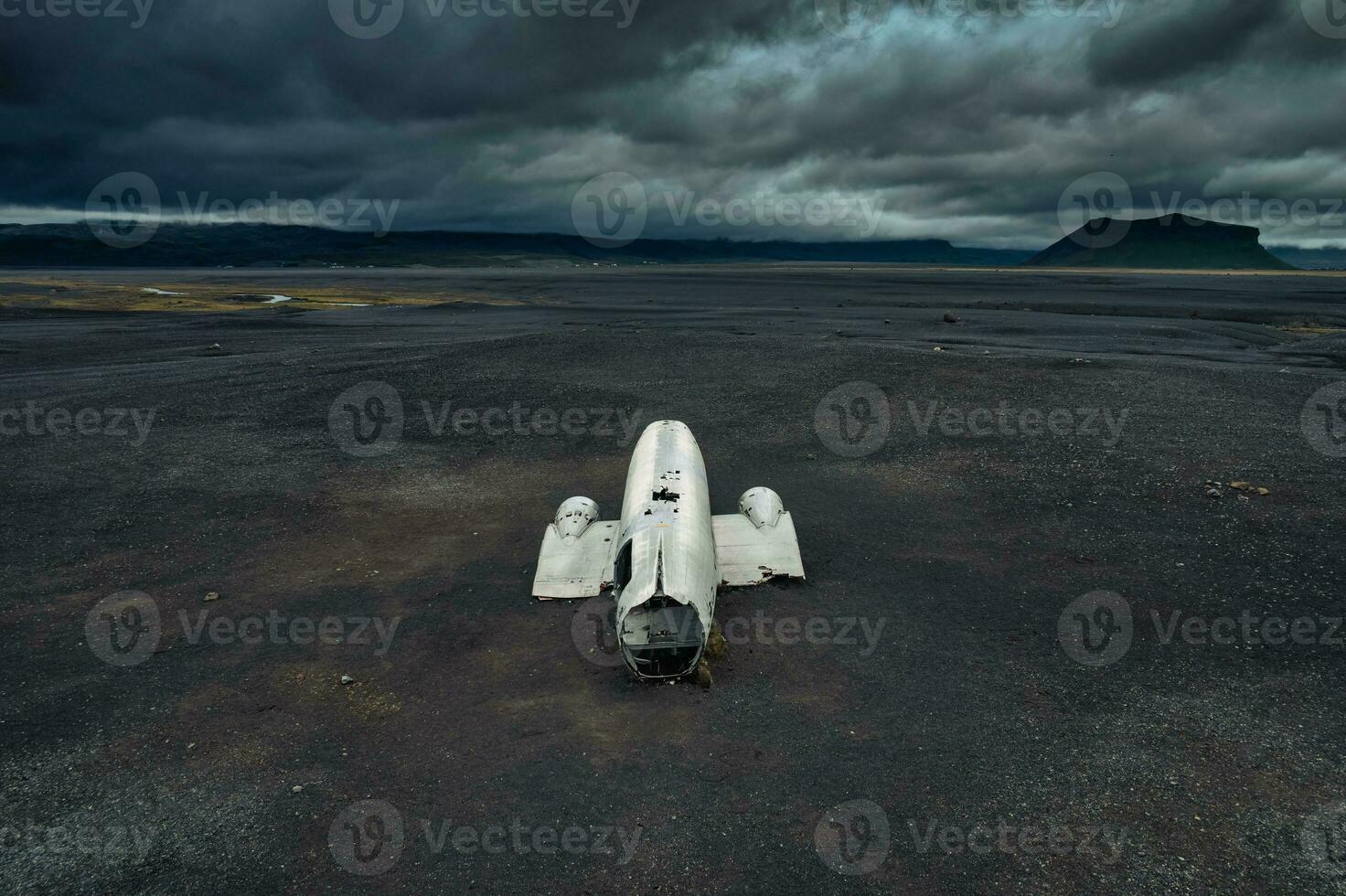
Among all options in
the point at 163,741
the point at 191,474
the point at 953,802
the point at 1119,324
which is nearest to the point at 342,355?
the point at 191,474

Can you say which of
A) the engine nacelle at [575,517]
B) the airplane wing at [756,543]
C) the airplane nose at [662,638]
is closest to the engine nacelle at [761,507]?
the airplane wing at [756,543]

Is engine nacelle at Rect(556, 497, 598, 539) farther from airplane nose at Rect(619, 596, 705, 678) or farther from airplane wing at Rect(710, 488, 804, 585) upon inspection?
airplane nose at Rect(619, 596, 705, 678)

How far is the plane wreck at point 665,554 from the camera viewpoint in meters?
12.2

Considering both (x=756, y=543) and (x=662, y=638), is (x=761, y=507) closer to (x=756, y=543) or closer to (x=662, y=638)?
(x=756, y=543)

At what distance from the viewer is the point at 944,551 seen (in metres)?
17.1

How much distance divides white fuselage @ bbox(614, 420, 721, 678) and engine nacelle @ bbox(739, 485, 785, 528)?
1493 mm

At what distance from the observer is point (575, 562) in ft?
52.6

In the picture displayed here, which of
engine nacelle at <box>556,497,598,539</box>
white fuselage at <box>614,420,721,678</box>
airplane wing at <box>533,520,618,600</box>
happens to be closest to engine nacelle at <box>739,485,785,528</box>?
white fuselage at <box>614,420,721,678</box>

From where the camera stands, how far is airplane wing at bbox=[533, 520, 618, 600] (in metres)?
15.2

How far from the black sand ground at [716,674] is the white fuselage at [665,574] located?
783 mm

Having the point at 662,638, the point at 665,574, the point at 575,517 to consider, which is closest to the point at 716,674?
the point at 662,638

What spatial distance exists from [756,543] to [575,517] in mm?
4465

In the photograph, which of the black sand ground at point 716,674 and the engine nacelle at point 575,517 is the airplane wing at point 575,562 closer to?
the engine nacelle at point 575,517

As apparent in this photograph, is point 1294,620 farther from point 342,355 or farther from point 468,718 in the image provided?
point 342,355
